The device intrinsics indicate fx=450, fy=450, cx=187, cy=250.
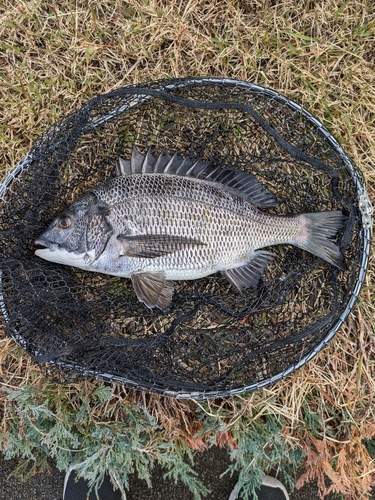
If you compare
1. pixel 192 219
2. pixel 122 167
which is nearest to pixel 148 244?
pixel 192 219

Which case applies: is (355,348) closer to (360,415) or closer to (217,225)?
(360,415)

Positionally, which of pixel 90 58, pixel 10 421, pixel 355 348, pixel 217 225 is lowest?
pixel 10 421

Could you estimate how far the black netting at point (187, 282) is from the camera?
253 cm

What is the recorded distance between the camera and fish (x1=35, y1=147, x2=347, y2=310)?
→ 2488 mm

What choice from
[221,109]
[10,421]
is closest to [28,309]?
[10,421]

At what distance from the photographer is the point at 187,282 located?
2.83 metres

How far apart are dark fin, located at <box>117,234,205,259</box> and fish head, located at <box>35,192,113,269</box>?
11 centimetres

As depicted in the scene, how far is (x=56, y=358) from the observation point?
8.25ft

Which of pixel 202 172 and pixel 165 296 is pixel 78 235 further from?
pixel 202 172

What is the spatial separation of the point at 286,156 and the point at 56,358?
6.03 ft

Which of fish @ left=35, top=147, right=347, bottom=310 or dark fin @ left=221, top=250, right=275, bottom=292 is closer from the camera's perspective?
fish @ left=35, top=147, right=347, bottom=310

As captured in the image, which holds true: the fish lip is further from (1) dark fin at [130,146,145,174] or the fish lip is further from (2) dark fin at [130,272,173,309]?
(1) dark fin at [130,146,145,174]

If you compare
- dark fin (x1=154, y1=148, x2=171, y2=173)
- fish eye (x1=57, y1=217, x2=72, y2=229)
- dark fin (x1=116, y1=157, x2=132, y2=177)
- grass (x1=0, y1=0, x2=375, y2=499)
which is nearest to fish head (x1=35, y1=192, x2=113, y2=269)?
fish eye (x1=57, y1=217, x2=72, y2=229)

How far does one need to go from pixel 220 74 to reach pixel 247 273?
1330 millimetres
